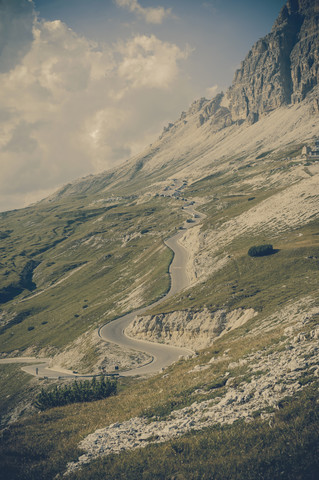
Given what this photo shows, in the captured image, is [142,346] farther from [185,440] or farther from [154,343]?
[185,440]

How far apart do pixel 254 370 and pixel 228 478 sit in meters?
12.8

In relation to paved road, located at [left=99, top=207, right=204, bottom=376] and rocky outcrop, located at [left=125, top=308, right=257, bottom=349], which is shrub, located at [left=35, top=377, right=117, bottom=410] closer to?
paved road, located at [left=99, top=207, right=204, bottom=376]

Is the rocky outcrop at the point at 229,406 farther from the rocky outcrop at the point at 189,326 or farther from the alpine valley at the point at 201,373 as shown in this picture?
the rocky outcrop at the point at 189,326

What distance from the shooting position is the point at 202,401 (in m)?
26.6

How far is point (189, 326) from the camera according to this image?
75000 mm

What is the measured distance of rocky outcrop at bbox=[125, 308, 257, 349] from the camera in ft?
219

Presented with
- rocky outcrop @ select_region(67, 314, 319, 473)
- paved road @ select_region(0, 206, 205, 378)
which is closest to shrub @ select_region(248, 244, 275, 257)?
paved road @ select_region(0, 206, 205, 378)

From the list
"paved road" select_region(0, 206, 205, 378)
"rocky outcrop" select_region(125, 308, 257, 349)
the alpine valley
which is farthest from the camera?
"paved road" select_region(0, 206, 205, 378)

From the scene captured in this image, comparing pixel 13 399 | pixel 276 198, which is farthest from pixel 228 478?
pixel 276 198

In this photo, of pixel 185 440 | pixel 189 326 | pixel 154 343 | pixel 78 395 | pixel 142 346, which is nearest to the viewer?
pixel 185 440

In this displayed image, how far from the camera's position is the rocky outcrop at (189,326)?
219 ft

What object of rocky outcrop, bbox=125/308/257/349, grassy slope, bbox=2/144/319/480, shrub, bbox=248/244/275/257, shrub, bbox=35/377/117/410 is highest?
grassy slope, bbox=2/144/319/480

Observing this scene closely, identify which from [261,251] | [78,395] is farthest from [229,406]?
[261,251]

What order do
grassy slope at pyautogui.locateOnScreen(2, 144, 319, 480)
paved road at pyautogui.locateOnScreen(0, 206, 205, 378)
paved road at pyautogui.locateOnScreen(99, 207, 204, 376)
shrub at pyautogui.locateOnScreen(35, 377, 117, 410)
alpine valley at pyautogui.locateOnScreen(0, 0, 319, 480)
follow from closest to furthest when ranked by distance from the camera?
grassy slope at pyautogui.locateOnScreen(2, 144, 319, 480), alpine valley at pyautogui.locateOnScreen(0, 0, 319, 480), shrub at pyautogui.locateOnScreen(35, 377, 117, 410), paved road at pyautogui.locateOnScreen(99, 207, 204, 376), paved road at pyautogui.locateOnScreen(0, 206, 205, 378)
